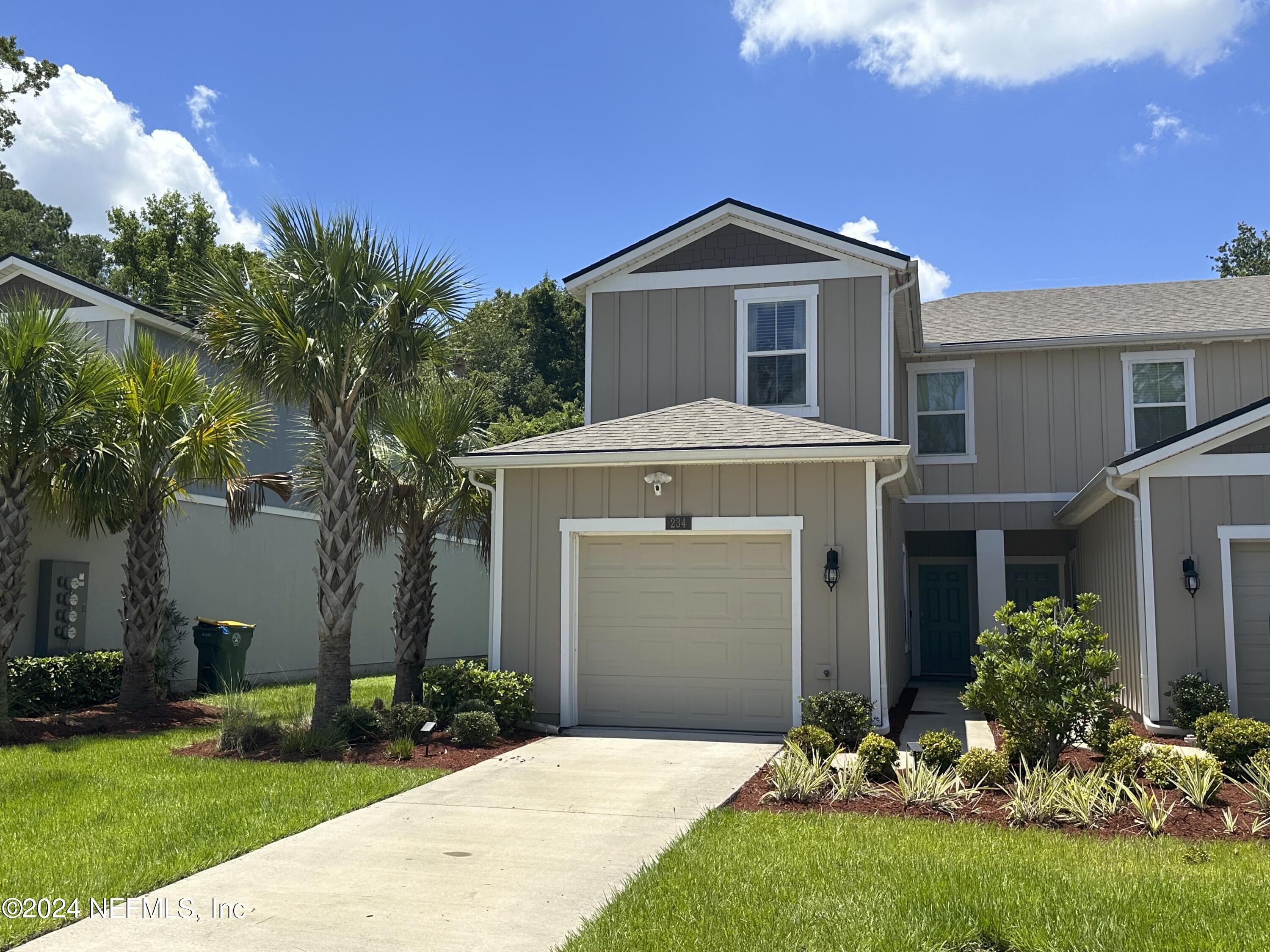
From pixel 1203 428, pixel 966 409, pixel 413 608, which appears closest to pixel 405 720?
Result: pixel 413 608

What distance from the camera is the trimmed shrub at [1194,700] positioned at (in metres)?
11.0

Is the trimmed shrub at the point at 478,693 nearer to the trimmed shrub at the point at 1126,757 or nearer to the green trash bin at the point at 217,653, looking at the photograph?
the green trash bin at the point at 217,653

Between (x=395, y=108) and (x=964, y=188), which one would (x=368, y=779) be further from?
(x=964, y=188)

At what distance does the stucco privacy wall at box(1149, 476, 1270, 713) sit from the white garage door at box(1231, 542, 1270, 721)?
205mm

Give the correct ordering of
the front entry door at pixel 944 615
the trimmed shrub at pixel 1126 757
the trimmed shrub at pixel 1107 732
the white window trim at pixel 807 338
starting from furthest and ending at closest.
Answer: the front entry door at pixel 944 615 → the white window trim at pixel 807 338 → the trimmed shrub at pixel 1107 732 → the trimmed shrub at pixel 1126 757

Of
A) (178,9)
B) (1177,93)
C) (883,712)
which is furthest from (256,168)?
(1177,93)

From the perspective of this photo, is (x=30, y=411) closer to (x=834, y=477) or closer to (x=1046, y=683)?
(x=834, y=477)

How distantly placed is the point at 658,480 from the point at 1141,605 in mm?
5580

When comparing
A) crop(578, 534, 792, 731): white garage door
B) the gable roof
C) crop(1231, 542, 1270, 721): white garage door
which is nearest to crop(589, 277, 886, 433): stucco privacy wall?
the gable roof

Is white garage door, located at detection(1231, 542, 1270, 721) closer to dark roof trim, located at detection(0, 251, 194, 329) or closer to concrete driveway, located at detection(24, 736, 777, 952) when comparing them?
concrete driveway, located at detection(24, 736, 777, 952)

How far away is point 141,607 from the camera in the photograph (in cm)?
1331

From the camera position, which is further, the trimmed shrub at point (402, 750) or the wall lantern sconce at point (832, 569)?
the wall lantern sconce at point (832, 569)

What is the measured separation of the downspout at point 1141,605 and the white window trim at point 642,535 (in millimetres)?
3793

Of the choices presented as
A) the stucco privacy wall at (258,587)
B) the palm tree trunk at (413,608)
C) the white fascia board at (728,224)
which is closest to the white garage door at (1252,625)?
the white fascia board at (728,224)
